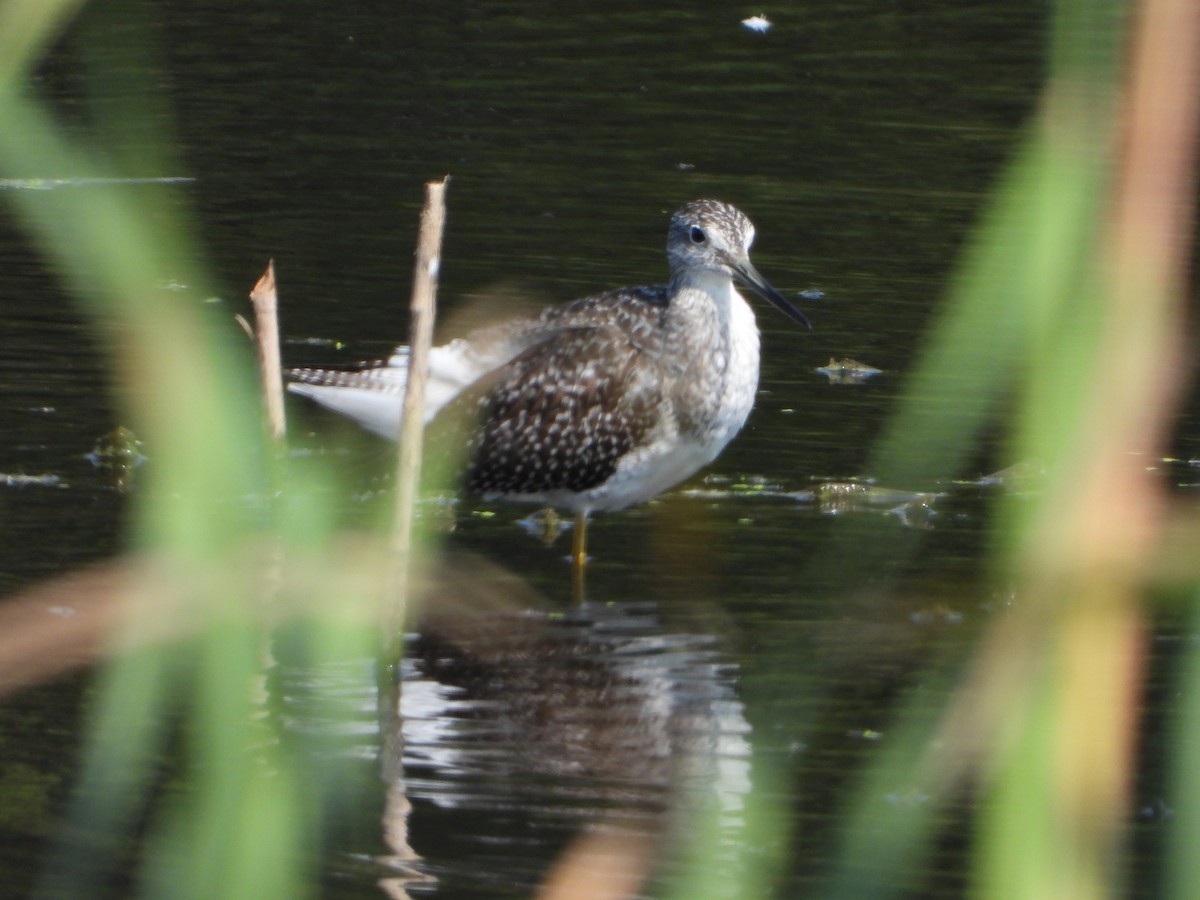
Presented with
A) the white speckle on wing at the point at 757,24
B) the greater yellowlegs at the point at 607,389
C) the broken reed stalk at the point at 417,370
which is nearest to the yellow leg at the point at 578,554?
the greater yellowlegs at the point at 607,389

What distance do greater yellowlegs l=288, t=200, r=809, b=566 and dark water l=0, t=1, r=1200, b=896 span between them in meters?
0.36

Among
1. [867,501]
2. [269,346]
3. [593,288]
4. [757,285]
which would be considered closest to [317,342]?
[593,288]

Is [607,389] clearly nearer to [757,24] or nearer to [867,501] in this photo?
[867,501]

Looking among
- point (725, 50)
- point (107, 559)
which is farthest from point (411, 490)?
point (725, 50)

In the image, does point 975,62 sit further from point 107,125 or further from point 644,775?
point 107,125

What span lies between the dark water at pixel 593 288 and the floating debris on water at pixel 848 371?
0.31ft

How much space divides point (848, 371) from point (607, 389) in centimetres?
221

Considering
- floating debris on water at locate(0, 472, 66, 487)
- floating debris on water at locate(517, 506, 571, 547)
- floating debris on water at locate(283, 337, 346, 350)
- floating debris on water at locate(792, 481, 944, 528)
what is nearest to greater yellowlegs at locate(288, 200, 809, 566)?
floating debris on water at locate(517, 506, 571, 547)

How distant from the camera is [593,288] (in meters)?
9.56

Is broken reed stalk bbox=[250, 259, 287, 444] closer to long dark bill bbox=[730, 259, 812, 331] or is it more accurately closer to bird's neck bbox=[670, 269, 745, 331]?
bird's neck bbox=[670, 269, 745, 331]

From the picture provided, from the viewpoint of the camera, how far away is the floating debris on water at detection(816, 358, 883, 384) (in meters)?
8.66

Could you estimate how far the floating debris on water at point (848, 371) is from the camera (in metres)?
8.66

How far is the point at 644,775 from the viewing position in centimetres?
514

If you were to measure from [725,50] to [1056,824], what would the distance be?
12.9 m
